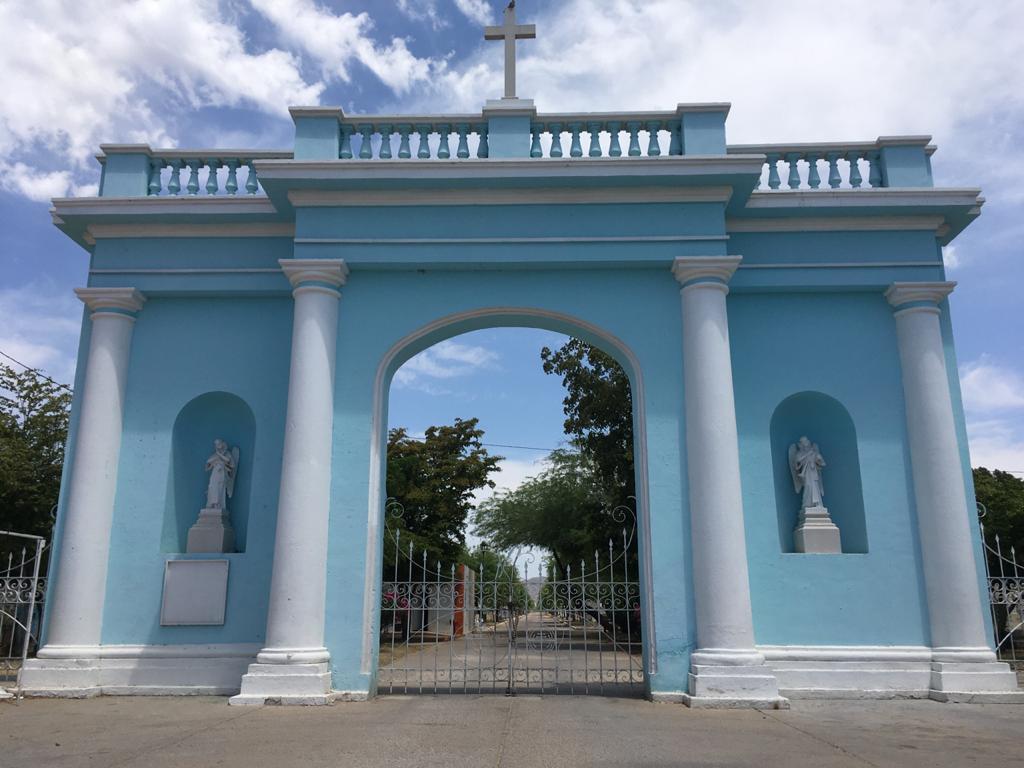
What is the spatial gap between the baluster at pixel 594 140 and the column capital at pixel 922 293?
3527 mm

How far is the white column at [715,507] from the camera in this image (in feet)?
25.2

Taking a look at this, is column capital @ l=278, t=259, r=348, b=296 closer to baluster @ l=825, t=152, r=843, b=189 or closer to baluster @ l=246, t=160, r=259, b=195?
baluster @ l=246, t=160, r=259, b=195

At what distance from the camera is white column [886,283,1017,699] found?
809 cm

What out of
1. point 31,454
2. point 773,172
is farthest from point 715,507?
point 31,454

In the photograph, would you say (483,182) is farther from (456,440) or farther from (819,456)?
(456,440)

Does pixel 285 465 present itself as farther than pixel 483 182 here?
No

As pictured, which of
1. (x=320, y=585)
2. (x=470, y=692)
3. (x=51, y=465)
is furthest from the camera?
(x=51, y=465)

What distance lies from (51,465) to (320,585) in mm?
9753

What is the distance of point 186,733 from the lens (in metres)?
6.22

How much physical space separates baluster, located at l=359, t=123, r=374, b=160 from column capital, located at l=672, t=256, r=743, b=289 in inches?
139

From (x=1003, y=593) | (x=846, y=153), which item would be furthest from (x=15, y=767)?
(x=846, y=153)

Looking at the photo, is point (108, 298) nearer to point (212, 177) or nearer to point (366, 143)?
point (212, 177)

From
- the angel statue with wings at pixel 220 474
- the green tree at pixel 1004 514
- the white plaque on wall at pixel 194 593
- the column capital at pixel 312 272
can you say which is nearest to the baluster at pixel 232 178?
the column capital at pixel 312 272

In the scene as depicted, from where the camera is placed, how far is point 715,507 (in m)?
8.12
